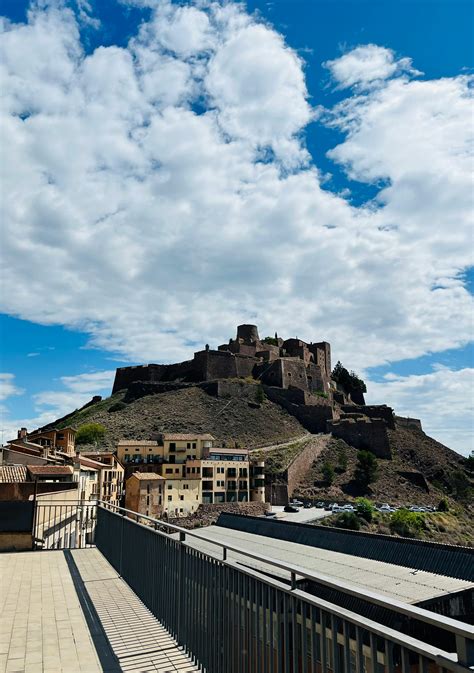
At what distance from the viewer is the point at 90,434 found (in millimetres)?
58438

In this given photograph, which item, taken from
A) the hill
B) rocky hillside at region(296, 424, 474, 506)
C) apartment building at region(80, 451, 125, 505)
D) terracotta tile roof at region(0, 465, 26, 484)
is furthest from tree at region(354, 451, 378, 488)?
terracotta tile roof at region(0, 465, 26, 484)

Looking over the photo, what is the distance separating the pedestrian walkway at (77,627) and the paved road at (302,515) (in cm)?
3293

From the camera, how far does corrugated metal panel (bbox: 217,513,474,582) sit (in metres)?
18.7

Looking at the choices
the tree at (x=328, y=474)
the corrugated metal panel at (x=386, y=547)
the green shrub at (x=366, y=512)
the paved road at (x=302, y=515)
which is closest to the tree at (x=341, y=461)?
the tree at (x=328, y=474)

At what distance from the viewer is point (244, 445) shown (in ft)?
201

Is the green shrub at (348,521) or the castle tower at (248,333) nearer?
the green shrub at (348,521)

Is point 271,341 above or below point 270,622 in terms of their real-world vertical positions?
above

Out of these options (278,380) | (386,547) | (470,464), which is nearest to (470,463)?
(470,464)

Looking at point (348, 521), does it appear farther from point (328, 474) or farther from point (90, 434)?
point (90, 434)

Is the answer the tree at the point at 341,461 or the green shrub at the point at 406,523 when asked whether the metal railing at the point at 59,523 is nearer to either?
the green shrub at the point at 406,523

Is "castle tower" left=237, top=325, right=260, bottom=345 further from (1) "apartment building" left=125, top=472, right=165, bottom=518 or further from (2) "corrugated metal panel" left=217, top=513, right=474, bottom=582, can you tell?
(2) "corrugated metal panel" left=217, top=513, right=474, bottom=582

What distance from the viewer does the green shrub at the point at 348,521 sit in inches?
1581

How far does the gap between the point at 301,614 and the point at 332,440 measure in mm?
65613

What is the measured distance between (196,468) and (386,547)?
28.5 metres
